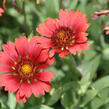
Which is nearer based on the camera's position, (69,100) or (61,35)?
(61,35)

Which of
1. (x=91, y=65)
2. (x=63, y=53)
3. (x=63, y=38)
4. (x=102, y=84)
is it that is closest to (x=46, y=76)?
(x=63, y=53)

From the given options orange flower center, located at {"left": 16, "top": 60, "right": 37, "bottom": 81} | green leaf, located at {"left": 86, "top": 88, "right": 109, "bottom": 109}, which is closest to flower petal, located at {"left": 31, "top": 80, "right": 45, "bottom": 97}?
orange flower center, located at {"left": 16, "top": 60, "right": 37, "bottom": 81}

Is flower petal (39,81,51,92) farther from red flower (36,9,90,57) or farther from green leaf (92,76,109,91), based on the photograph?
green leaf (92,76,109,91)

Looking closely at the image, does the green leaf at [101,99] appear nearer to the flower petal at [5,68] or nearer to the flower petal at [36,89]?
the flower petal at [36,89]

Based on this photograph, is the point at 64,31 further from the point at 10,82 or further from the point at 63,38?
the point at 10,82

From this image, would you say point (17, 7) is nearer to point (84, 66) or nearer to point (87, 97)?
point (84, 66)
